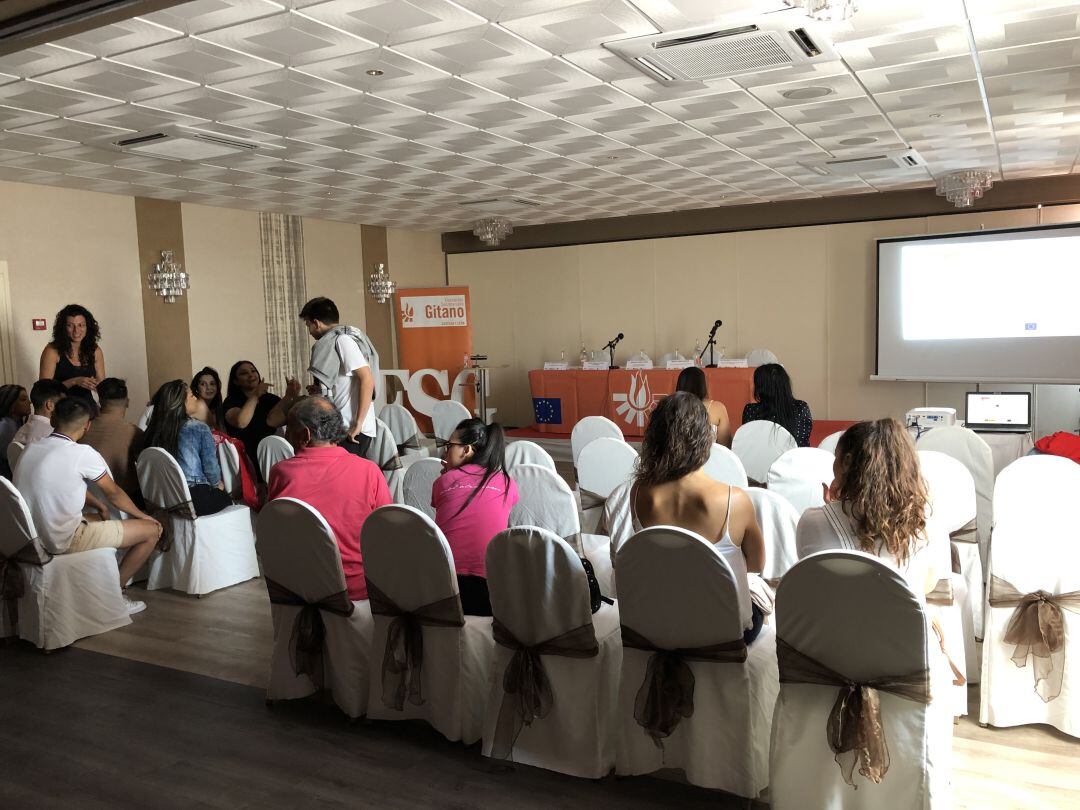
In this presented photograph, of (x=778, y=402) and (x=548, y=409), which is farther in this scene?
(x=548, y=409)

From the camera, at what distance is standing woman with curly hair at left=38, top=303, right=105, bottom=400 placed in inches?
286

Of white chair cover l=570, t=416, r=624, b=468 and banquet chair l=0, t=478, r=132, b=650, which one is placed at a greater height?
white chair cover l=570, t=416, r=624, b=468

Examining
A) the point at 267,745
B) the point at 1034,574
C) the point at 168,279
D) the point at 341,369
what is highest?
the point at 168,279

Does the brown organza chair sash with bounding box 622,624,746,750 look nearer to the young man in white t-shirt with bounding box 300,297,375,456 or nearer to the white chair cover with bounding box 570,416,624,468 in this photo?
the young man in white t-shirt with bounding box 300,297,375,456

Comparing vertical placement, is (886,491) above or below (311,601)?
above

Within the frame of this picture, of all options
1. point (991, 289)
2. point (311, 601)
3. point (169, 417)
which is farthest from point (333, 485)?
point (991, 289)

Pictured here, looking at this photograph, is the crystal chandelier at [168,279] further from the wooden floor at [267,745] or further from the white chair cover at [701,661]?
the white chair cover at [701,661]

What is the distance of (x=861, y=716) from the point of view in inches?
96.0

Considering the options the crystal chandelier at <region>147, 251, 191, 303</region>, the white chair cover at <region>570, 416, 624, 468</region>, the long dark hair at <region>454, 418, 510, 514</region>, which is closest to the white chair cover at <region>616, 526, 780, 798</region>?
the long dark hair at <region>454, 418, 510, 514</region>

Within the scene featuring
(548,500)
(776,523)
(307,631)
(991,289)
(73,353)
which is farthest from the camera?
(991,289)

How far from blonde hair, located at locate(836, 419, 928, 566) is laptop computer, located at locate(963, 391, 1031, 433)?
19.8ft

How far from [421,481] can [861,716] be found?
2.82 metres

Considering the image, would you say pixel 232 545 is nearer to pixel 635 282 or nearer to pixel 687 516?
pixel 687 516

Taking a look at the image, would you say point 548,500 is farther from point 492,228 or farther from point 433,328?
point 433,328
